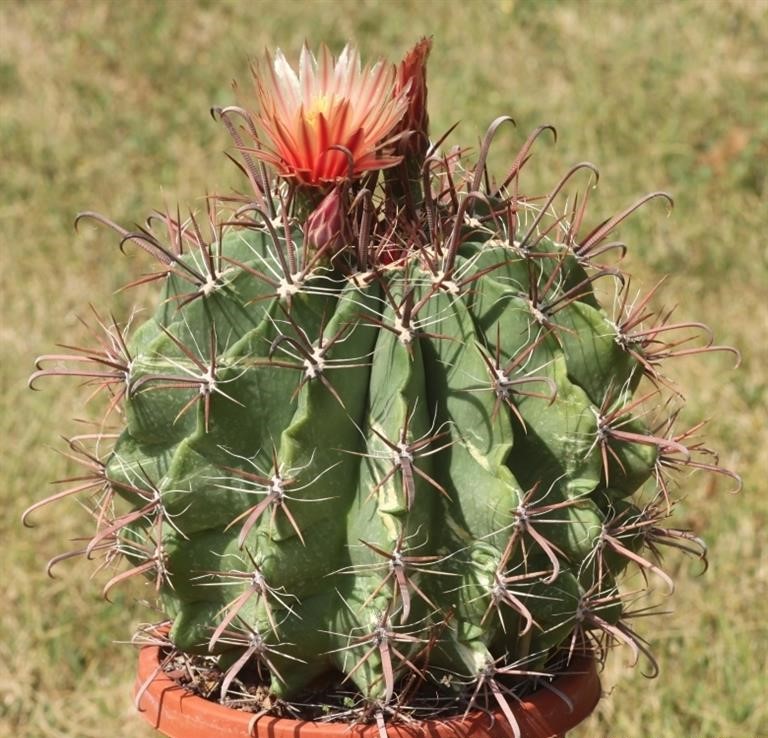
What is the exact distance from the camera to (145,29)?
21.8ft

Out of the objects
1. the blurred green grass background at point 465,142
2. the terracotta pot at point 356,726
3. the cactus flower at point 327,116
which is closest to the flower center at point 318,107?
the cactus flower at point 327,116

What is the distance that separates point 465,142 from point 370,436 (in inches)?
147

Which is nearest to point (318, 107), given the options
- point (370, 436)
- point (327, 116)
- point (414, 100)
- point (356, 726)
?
point (327, 116)

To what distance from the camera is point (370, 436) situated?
6.38ft

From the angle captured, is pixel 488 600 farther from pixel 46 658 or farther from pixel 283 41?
pixel 283 41

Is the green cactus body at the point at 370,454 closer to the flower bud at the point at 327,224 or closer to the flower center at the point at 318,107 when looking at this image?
the flower bud at the point at 327,224

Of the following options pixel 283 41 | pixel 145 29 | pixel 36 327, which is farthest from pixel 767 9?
pixel 36 327

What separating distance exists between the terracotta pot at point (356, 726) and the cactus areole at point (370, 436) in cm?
2

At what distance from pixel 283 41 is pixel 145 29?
732mm

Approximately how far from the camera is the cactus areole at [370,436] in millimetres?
1928

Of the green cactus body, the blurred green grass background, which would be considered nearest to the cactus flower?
the green cactus body

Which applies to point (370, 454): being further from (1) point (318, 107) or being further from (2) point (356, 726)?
(1) point (318, 107)

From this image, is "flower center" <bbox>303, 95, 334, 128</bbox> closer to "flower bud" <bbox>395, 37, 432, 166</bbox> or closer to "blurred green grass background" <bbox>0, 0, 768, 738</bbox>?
"flower bud" <bbox>395, 37, 432, 166</bbox>

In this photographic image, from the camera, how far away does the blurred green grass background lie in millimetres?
3402
